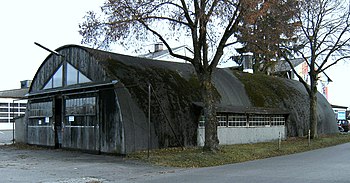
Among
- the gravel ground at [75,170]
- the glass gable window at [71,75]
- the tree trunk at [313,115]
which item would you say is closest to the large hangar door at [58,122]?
the glass gable window at [71,75]

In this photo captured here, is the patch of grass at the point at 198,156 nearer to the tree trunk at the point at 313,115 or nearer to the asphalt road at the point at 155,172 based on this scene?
the asphalt road at the point at 155,172

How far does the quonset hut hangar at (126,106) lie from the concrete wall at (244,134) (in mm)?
61

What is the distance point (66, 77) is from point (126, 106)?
232 inches

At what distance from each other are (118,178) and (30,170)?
3743mm

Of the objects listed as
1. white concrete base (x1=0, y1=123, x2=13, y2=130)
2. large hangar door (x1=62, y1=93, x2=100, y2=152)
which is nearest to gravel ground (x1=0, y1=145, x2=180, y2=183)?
large hangar door (x1=62, y1=93, x2=100, y2=152)

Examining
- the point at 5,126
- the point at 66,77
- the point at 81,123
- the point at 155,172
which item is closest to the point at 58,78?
the point at 66,77

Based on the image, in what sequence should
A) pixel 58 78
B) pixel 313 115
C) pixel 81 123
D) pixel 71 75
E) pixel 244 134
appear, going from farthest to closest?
pixel 313 115 < pixel 244 134 < pixel 58 78 < pixel 71 75 < pixel 81 123

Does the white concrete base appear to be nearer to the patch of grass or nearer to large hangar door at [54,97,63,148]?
large hangar door at [54,97,63,148]

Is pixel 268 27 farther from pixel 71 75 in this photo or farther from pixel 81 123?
pixel 71 75

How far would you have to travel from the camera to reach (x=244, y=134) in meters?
26.1

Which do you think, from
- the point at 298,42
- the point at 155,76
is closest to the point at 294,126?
the point at 298,42

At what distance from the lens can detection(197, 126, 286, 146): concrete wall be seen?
941 inches

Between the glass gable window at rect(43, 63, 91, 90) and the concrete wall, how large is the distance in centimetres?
725

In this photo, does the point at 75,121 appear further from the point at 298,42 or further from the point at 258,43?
the point at 298,42
